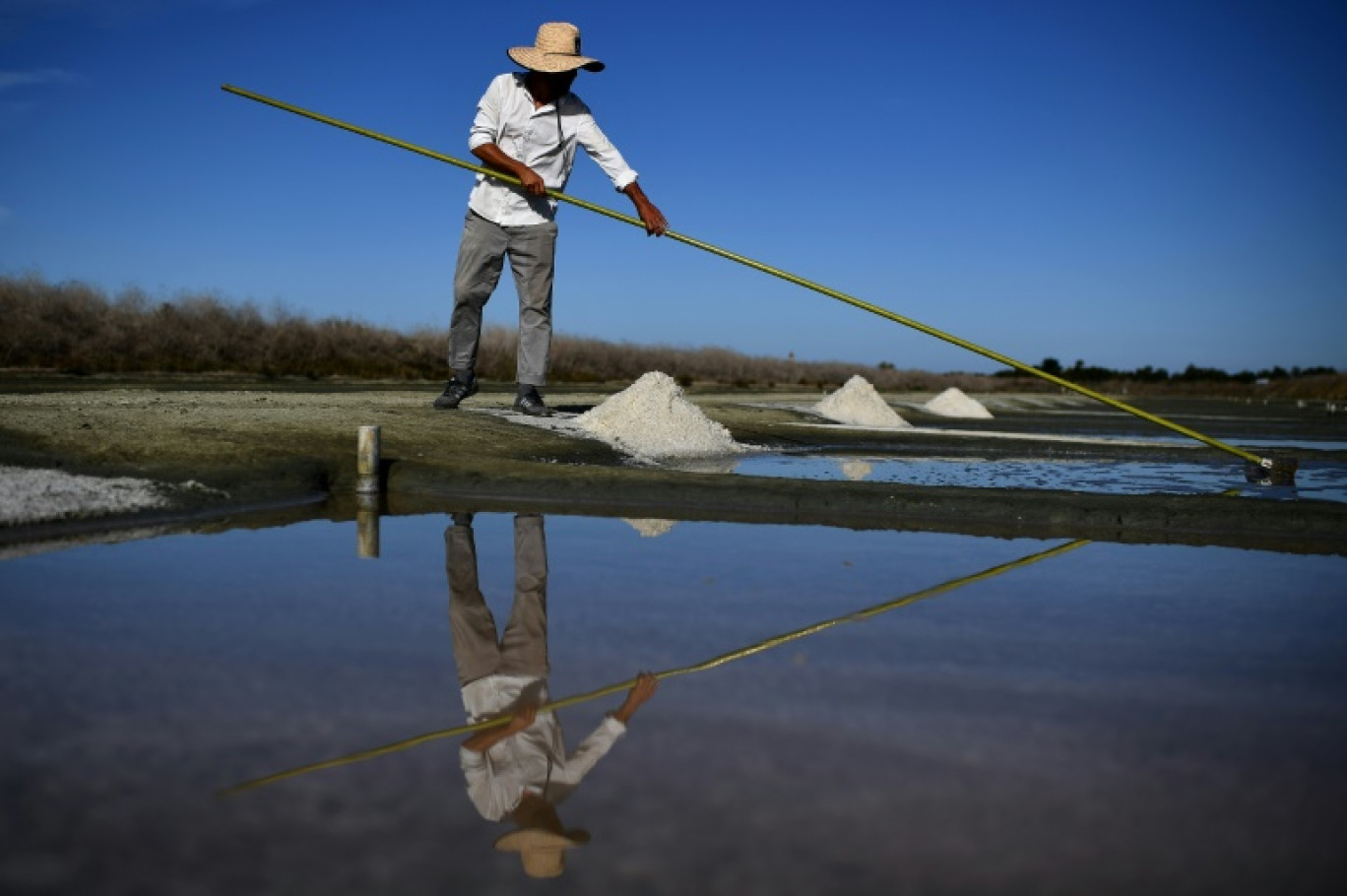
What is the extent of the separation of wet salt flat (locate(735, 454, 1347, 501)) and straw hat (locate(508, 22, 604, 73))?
7.40ft

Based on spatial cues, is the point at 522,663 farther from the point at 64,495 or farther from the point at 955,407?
the point at 955,407

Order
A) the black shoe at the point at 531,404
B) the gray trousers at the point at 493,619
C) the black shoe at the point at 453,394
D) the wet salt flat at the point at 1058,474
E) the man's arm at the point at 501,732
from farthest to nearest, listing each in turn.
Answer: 1. the black shoe at the point at 531,404
2. the black shoe at the point at 453,394
3. the wet salt flat at the point at 1058,474
4. the gray trousers at the point at 493,619
5. the man's arm at the point at 501,732

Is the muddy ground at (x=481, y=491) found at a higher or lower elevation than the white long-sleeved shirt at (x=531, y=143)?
lower

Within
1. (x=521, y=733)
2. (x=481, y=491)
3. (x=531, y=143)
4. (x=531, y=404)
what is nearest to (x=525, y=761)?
(x=521, y=733)

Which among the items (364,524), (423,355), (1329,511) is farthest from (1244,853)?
(423,355)

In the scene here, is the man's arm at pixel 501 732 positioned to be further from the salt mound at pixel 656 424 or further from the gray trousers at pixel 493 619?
the salt mound at pixel 656 424

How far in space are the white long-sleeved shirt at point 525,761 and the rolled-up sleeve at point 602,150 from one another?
17.1 feet

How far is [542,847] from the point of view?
1210 mm

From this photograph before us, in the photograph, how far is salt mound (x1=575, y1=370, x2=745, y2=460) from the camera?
6454mm

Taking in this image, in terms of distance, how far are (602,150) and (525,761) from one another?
554 cm

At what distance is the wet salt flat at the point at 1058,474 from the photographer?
5.39 meters

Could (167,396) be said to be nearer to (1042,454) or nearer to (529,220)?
(529,220)

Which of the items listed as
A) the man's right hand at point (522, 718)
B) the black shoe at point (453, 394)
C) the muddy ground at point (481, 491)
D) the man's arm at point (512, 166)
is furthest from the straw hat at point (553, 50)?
the man's right hand at point (522, 718)

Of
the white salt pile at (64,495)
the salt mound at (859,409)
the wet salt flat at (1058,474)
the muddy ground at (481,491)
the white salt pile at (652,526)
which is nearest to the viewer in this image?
the white salt pile at (64,495)
